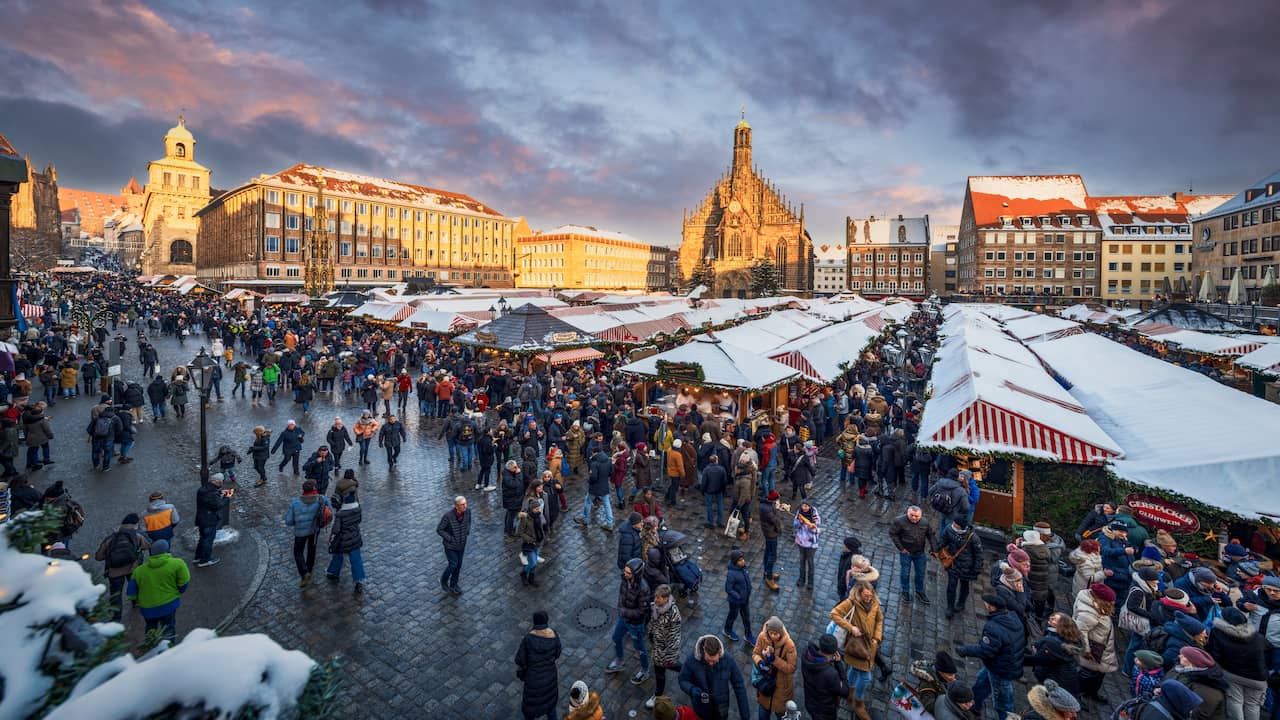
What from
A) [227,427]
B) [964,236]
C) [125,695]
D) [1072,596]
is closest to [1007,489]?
[1072,596]

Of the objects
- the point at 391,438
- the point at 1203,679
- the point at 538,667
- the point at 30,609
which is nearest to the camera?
the point at 30,609

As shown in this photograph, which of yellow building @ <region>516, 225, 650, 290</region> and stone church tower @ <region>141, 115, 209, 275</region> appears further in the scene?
yellow building @ <region>516, 225, 650, 290</region>

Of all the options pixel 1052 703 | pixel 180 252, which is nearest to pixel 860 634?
pixel 1052 703

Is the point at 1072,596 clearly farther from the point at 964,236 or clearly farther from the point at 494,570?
the point at 964,236

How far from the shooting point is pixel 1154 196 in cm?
7206

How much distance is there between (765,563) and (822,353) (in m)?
11.3

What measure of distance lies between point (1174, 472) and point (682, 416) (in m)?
8.81

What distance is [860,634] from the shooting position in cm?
571

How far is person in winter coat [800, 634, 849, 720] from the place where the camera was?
5.00 metres

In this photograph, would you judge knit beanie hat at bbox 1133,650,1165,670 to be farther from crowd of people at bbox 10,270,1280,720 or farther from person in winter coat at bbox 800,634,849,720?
person in winter coat at bbox 800,634,849,720

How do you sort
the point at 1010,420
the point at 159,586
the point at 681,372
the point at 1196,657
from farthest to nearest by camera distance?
the point at 681,372 → the point at 1010,420 → the point at 159,586 → the point at 1196,657

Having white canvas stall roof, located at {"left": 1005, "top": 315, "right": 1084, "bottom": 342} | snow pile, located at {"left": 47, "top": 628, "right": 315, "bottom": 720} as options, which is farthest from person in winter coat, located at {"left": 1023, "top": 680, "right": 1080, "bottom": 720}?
white canvas stall roof, located at {"left": 1005, "top": 315, "right": 1084, "bottom": 342}

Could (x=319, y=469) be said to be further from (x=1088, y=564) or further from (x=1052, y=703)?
(x=1088, y=564)

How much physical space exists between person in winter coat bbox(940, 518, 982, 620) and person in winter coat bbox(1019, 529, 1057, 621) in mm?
546
